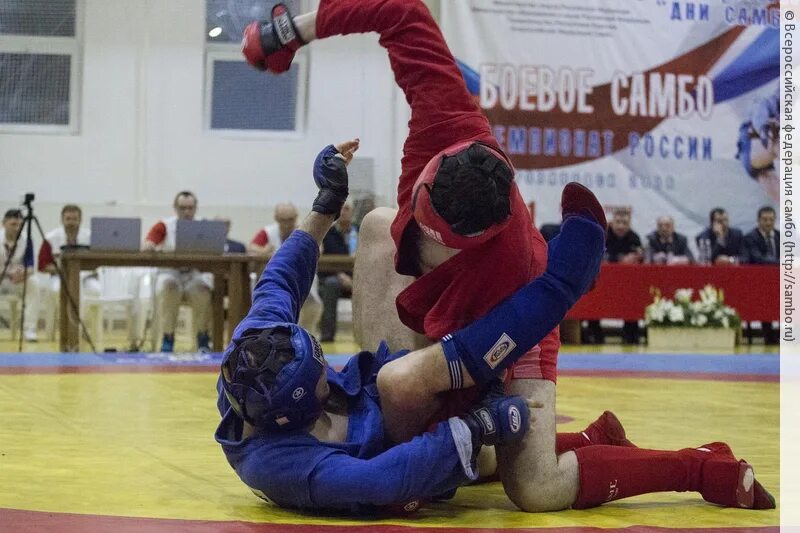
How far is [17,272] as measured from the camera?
9.95 m

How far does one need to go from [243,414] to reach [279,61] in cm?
106

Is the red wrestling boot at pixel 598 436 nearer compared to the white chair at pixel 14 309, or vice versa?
the red wrestling boot at pixel 598 436

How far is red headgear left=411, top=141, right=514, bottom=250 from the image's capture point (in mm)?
2273

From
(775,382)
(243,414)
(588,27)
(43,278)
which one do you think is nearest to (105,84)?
(43,278)

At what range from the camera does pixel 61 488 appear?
8.27ft

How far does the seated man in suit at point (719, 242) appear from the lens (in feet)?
34.9

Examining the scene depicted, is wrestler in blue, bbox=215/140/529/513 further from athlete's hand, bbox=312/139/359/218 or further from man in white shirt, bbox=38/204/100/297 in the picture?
man in white shirt, bbox=38/204/100/297

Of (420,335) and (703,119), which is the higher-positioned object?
(703,119)

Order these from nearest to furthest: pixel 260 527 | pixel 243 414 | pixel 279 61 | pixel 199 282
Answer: pixel 260 527 → pixel 243 414 → pixel 279 61 → pixel 199 282

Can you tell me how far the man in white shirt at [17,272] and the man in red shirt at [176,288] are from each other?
1296 millimetres

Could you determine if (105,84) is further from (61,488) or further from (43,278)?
(61,488)

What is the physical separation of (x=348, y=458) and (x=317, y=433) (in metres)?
0.14

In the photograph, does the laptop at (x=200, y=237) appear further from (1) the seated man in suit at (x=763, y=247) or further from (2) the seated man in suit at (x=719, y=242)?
(1) the seated man in suit at (x=763, y=247)

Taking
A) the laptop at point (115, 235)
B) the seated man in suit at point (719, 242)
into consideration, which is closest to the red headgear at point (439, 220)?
the laptop at point (115, 235)
